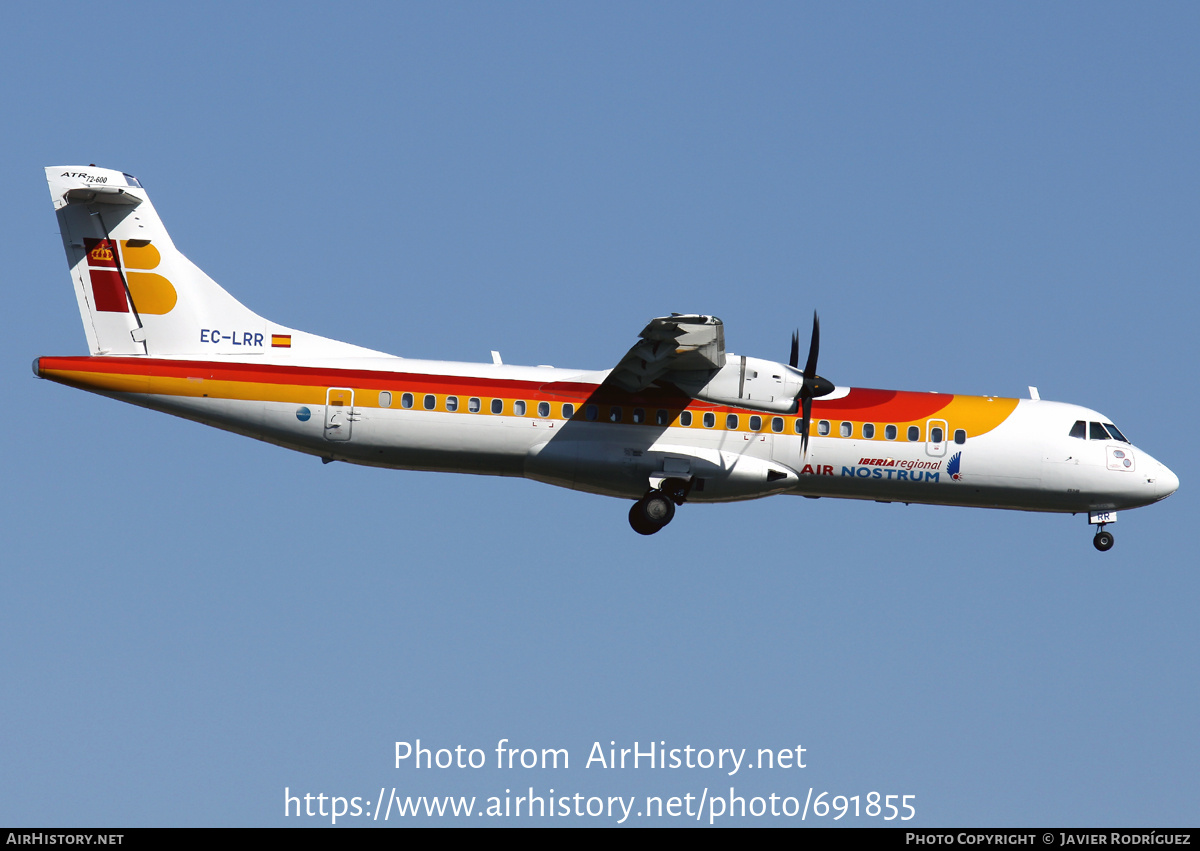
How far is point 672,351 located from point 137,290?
1088cm

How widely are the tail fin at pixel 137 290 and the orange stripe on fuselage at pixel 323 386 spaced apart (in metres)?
0.65

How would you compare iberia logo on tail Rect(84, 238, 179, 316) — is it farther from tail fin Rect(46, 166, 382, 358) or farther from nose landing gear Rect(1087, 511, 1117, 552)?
nose landing gear Rect(1087, 511, 1117, 552)

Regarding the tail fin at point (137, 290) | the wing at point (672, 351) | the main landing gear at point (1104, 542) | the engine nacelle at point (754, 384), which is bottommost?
the main landing gear at point (1104, 542)

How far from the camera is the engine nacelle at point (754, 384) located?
27234mm

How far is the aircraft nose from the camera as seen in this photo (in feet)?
96.6

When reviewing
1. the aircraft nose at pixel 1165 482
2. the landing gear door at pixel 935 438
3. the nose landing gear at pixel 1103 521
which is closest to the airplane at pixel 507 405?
the landing gear door at pixel 935 438

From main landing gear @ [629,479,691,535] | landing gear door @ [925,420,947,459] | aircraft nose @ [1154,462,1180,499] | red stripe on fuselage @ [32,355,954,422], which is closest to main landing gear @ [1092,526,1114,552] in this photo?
aircraft nose @ [1154,462,1180,499]

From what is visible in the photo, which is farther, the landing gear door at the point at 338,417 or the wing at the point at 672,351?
the landing gear door at the point at 338,417

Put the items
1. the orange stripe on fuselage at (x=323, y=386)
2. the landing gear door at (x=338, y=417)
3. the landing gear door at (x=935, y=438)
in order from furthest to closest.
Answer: the landing gear door at (x=935, y=438) < the landing gear door at (x=338, y=417) < the orange stripe on fuselage at (x=323, y=386)

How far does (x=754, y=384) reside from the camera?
27.2 metres

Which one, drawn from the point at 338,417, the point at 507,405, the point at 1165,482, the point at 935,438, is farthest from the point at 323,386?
the point at 1165,482

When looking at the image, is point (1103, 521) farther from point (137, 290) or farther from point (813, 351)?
point (137, 290)

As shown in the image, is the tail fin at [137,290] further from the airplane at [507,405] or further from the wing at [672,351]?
the wing at [672,351]
